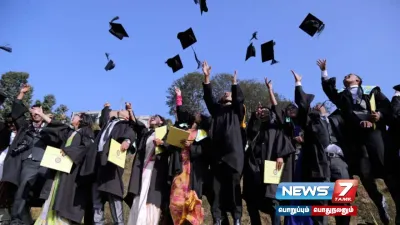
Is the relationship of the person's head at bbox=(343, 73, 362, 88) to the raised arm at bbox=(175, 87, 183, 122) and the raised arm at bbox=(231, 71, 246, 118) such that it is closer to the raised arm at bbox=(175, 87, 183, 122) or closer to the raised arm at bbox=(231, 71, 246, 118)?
the raised arm at bbox=(231, 71, 246, 118)

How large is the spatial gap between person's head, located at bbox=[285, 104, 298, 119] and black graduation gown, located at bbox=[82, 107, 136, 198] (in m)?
2.35

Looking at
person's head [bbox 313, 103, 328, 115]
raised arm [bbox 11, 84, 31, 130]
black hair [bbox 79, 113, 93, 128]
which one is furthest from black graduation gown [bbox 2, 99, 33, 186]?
person's head [bbox 313, 103, 328, 115]

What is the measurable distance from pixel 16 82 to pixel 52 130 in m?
27.2

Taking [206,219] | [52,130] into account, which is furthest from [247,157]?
[52,130]

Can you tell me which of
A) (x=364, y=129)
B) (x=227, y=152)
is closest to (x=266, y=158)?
(x=227, y=152)

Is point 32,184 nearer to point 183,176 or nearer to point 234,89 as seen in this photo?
point 183,176

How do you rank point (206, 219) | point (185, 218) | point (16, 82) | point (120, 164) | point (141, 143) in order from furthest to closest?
point (16, 82)
point (206, 219)
point (141, 143)
point (120, 164)
point (185, 218)

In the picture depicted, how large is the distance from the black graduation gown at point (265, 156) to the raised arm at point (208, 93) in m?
0.76

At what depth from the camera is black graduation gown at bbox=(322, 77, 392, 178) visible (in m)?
5.42

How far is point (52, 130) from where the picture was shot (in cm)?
646

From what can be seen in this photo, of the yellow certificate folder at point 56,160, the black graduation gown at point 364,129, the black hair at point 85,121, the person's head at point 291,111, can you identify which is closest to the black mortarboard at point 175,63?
the black hair at point 85,121

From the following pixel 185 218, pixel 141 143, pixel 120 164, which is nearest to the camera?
pixel 185 218

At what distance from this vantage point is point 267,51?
22.4ft

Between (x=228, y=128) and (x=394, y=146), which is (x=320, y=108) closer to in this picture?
(x=394, y=146)
